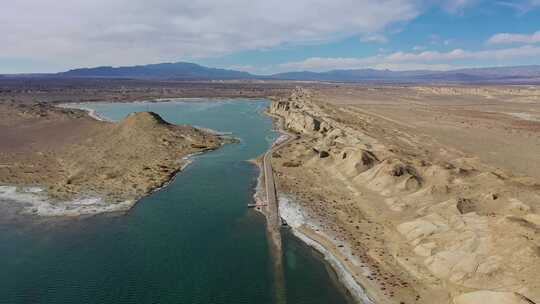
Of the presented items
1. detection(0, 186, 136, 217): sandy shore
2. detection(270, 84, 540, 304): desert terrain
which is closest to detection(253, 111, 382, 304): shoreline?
detection(270, 84, 540, 304): desert terrain

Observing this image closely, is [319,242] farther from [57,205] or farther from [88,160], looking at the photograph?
[88,160]

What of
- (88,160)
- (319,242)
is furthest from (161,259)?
(88,160)


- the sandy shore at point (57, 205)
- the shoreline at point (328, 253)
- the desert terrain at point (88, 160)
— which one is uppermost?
the desert terrain at point (88, 160)

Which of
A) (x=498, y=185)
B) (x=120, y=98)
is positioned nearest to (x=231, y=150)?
(x=498, y=185)

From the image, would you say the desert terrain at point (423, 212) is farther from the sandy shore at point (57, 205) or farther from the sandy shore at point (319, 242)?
the sandy shore at point (57, 205)

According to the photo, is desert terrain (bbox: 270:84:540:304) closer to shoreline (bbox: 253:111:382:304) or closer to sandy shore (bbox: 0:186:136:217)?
shoreline (bbox: 253:111:382:304)

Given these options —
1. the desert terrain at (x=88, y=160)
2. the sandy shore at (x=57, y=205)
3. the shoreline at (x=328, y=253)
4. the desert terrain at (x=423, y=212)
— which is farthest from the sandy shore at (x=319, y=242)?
the desert terrain at (x=88, y=160)
